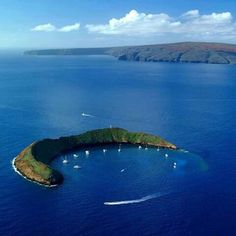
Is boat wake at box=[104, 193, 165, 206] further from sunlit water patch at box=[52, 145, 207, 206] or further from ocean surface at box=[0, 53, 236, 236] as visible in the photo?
ocean surface at box=[0, 53, 236, 236]

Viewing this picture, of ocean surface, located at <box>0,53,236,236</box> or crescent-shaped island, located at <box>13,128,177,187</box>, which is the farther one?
crescent-shaped island, located at <box>13,128,177,187</box>

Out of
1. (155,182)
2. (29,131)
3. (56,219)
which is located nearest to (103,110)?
(29,131)

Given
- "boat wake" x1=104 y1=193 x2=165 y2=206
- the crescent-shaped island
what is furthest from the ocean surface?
the crescent-shaped island

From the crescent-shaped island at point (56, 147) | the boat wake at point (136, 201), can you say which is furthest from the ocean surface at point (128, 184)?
the crescent-shaped island at point (56, 147)

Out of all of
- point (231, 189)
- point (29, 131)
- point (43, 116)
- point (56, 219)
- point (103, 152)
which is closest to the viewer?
point (56, 219)

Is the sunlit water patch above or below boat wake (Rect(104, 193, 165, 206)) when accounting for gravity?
above

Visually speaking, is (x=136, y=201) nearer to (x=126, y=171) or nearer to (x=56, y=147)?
(x=126, y=171)

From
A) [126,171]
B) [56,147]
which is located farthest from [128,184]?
[56,147]

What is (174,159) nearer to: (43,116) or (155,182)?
(155,182)
